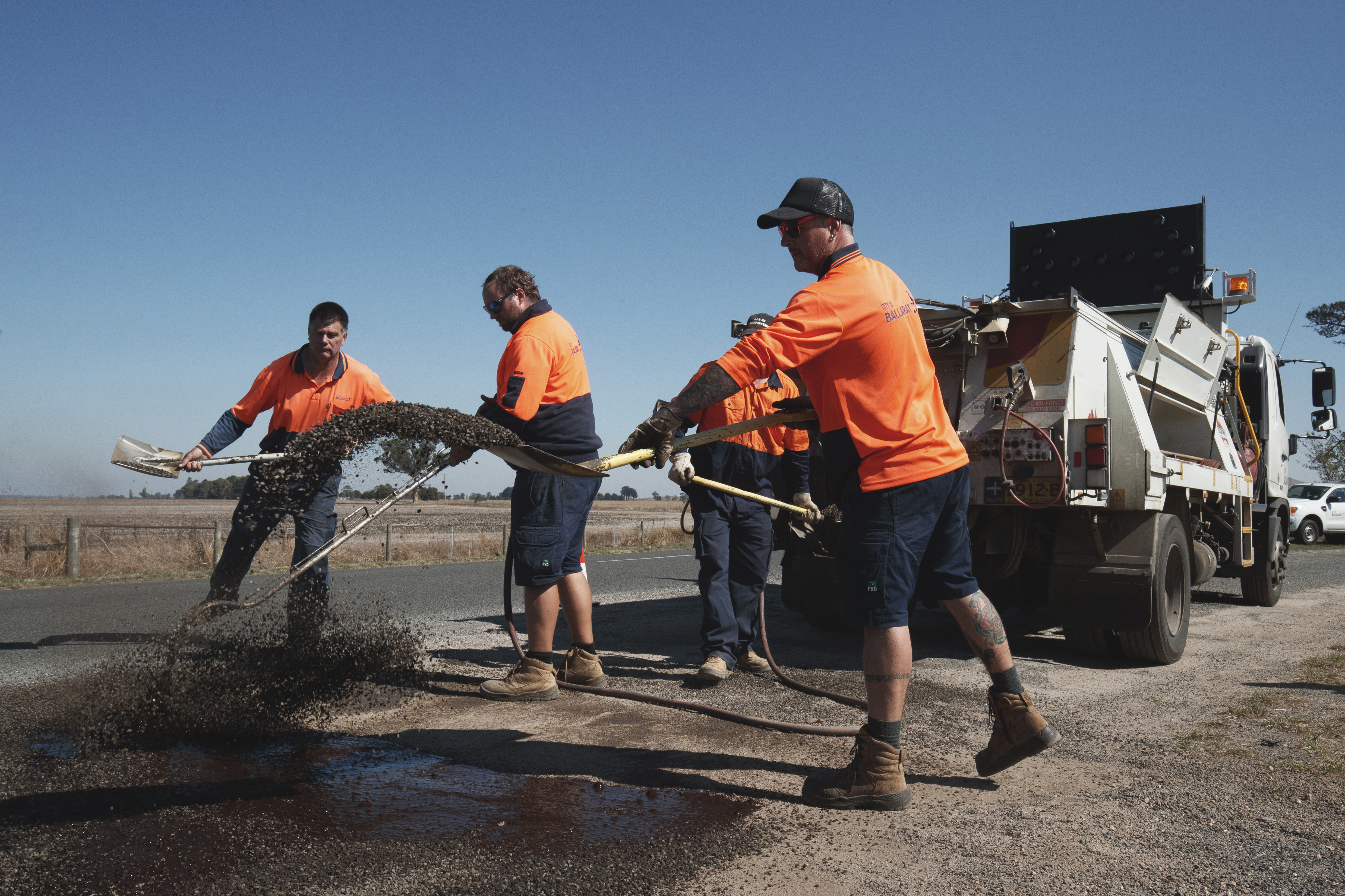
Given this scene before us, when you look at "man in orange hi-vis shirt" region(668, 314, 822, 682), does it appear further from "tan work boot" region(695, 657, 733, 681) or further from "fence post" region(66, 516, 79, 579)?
"fence post" region(66, 516, 79, 579)

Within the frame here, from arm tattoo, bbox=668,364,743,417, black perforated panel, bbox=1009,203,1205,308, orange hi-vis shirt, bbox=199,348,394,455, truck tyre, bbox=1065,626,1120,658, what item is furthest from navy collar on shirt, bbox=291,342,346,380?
black perforated panel, bbox=1009,203,1205,308

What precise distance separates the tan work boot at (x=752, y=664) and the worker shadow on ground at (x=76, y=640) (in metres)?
3.54

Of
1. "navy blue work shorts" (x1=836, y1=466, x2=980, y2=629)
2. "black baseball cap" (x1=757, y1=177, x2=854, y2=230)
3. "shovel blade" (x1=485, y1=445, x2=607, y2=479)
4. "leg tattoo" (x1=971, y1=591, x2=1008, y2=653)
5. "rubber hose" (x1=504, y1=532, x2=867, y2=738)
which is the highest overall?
"black baseball cap" (x1=757, y1=177, x2=854, y2=230)

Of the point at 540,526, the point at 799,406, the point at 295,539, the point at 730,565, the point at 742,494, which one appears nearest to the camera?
the point at 799,406

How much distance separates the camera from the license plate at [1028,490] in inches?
207

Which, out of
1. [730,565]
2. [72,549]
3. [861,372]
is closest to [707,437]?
[861,372]

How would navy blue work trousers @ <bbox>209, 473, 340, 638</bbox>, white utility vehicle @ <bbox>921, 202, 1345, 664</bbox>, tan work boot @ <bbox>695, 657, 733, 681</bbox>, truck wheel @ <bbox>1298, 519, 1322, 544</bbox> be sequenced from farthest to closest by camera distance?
truck wheel @ <bbox>1298, 519, 1322, 544</bbox>
white utility vehicle @ <bbox>921, 202, 1345, 664</bbox>
tan work boot @ <bbox>695, 657, 733, 681</bbox>
navy blue work trousers @ <bbox>209, 473, 340, 638</bbox>

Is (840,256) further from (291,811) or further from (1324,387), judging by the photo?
(1324,387)

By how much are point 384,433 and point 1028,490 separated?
146 inches

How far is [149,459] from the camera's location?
3.90 metres

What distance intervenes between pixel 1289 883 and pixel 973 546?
131 inches

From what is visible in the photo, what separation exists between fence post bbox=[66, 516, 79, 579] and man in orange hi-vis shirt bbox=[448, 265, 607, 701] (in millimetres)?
9437

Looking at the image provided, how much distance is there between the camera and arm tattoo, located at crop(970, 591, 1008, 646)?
3.10 meters

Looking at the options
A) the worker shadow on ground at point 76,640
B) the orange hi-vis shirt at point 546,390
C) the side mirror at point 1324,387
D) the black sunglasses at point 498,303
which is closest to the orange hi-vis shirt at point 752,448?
the orange hi-vis shirt at point 546,390
